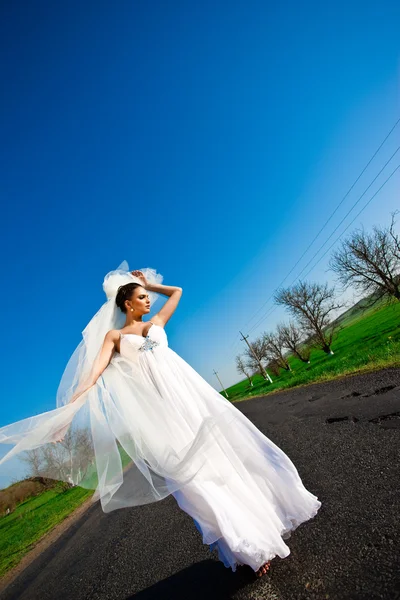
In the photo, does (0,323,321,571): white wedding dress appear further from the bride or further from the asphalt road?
the asphalt road

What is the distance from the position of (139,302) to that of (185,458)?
70.9 inches

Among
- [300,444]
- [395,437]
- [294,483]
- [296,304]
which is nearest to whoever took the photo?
[294,483]

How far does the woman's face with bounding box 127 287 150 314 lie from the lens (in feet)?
11.0

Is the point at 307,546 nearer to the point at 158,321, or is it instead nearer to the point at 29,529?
the point at 158,321

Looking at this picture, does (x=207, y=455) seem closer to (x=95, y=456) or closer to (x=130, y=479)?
(x=130, y=479)

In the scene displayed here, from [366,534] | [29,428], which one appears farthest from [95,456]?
[366,534]

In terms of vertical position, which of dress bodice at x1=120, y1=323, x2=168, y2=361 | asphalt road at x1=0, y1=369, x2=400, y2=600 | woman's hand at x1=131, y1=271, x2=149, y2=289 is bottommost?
asphalt road at x1=0, y1=369, x2=400, y2=600

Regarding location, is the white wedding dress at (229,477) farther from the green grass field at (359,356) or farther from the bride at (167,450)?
the green grass field at (359,356)

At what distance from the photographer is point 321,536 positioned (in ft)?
7.78

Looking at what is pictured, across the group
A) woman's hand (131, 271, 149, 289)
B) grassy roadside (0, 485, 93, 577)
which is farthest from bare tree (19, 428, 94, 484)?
grassy roadside (0, 485, 93, 577)

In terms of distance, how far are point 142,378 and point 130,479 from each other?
2.73 feet

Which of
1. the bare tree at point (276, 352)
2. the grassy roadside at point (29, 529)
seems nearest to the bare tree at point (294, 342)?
the bare tree at point (276, 352)

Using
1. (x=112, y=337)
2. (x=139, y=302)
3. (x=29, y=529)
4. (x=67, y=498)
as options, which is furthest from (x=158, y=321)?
(x=67, y=498)

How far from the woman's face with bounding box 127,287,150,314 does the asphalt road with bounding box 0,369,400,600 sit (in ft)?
8.56
